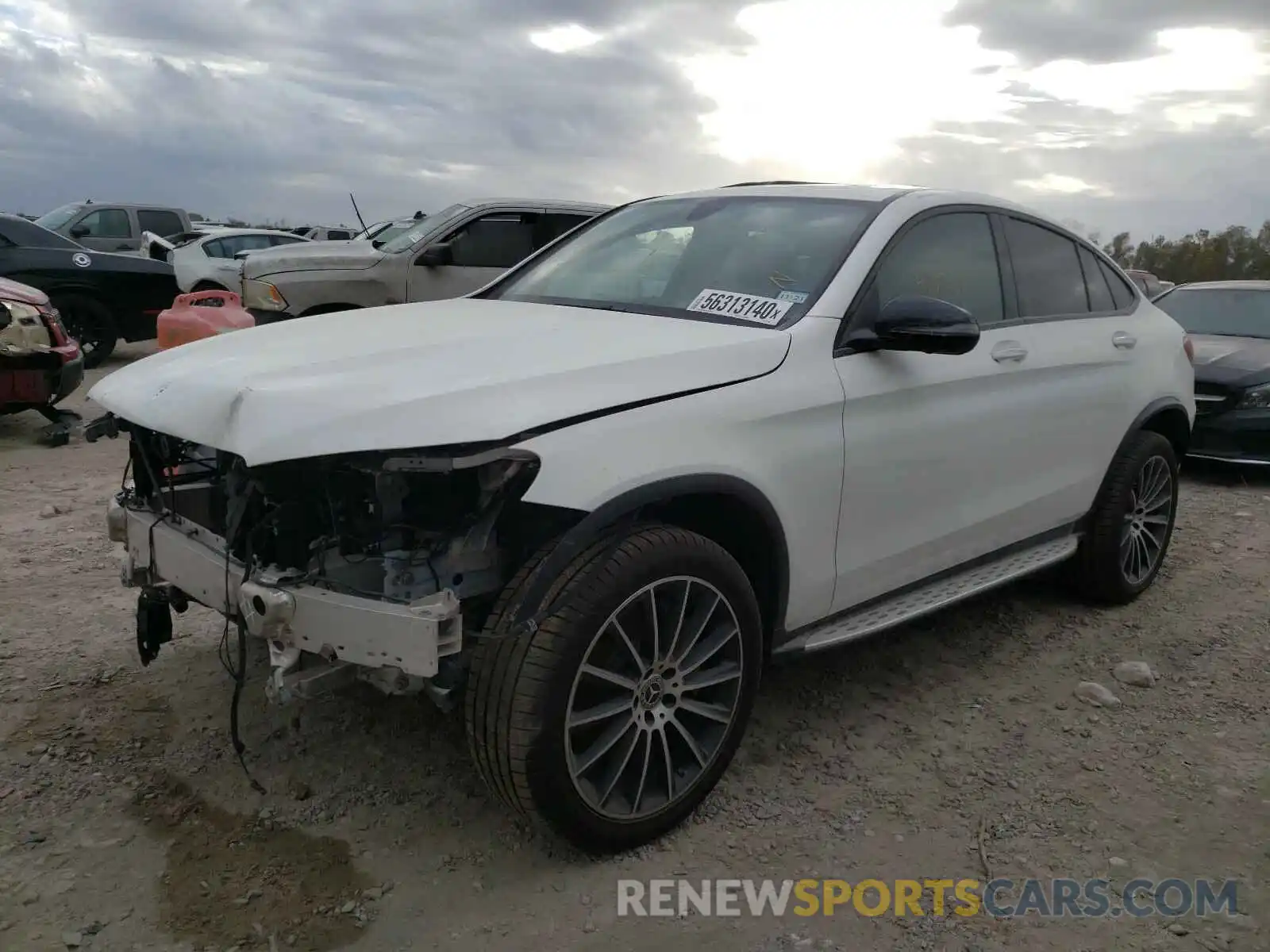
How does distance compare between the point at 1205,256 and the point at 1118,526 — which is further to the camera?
the point at 1205,256

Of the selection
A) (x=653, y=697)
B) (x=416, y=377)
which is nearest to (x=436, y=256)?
(x=416, y=377)

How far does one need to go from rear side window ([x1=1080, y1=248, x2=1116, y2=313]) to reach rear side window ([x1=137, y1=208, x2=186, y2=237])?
16.0 meters

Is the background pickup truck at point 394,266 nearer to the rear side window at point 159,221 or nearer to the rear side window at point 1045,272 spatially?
the rear side window at point 1045,272

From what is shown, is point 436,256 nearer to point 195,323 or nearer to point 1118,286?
point 195,323

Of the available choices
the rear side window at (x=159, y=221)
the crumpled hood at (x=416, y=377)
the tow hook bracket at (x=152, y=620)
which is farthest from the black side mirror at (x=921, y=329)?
the rear side window at (x=159, y=221)

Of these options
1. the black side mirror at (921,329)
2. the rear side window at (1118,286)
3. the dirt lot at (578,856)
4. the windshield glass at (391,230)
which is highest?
the windshield glass at (391,230)

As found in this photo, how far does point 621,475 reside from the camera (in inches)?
98.7

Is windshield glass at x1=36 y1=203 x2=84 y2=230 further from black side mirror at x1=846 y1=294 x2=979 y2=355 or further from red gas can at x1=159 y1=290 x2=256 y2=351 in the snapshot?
black side mirror at x1=846 y1=294 x2=979 y2=355

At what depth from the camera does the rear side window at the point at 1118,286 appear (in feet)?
15.3

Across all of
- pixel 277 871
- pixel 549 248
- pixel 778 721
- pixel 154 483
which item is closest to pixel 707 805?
pixel 778 721

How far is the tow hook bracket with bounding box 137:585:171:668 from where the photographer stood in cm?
307

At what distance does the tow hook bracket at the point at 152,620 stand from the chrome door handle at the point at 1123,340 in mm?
3842

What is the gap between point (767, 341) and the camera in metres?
2.97

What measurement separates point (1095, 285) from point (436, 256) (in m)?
5.76
